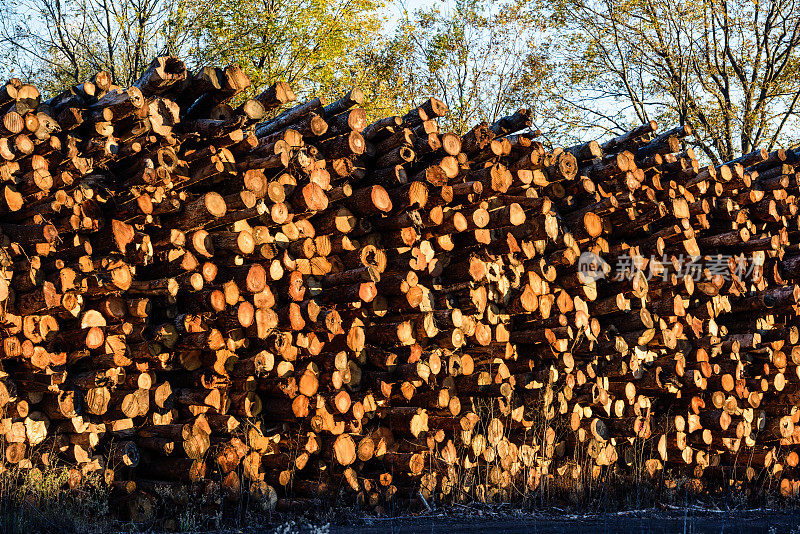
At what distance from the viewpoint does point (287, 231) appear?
471 centimetres

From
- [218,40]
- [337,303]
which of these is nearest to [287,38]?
A: [218,40]

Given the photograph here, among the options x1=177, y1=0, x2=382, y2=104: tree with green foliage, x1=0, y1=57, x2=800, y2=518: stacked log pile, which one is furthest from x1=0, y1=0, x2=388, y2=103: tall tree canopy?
x1=0, y1=57, x2=800, y2=518: stacked log pile

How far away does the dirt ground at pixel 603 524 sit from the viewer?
181 inches

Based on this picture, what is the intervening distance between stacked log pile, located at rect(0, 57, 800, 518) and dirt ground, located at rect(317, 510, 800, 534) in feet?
1.08

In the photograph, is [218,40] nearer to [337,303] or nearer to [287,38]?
[287,38]

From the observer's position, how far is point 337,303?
4.95 meters

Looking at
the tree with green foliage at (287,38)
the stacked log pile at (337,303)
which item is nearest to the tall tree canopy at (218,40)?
the tree with green foliage at (287,38)

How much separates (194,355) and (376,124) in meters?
1.89

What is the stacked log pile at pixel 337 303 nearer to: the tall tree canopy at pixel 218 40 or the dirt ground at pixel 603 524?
the dirt ground at pixel 603 524

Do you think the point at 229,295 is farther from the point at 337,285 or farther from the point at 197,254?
the point at 337,285

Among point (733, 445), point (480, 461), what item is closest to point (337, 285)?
point (480, 461)

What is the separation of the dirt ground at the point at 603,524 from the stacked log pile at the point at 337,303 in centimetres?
33

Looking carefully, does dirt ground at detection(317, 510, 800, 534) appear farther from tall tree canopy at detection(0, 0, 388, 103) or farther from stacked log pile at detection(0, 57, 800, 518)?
tall tree canopy at detection(0, 0, 388, 103)

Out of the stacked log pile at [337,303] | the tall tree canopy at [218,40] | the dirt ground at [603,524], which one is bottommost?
the dirt ground at [603,524]
